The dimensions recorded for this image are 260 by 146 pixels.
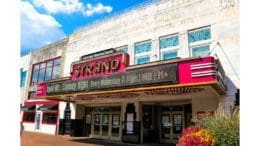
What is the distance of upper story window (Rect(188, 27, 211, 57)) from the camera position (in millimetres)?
15234

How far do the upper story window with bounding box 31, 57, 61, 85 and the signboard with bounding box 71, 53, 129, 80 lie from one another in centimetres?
910

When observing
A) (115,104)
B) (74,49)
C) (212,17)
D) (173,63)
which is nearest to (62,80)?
(115,104)

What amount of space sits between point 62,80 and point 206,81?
10224mm

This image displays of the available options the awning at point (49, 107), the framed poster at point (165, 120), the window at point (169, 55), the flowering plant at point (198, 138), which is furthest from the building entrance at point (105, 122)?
the flowering plant at point (198, 138)

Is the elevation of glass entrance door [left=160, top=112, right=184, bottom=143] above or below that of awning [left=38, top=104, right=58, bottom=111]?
below

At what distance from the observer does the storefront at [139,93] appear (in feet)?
38.7

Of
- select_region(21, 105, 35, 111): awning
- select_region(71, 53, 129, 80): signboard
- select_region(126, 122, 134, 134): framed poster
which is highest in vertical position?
select_region(71, 53, 129, 80): signboard

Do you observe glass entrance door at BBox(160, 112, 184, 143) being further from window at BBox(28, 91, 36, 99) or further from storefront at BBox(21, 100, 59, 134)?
window at BBox(28, 91, 36, 99)

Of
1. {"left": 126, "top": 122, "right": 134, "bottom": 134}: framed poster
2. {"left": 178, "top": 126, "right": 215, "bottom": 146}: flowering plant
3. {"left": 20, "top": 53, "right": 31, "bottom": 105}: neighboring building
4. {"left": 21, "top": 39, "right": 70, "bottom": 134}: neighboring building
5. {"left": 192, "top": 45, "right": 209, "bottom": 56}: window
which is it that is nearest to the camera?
{"left": 178, "top": 126, "right": 215, "bottom": 146}: flowering plant

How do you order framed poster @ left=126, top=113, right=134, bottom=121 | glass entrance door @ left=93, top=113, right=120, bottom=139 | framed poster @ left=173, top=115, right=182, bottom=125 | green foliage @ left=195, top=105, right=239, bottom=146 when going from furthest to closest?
glass entrance door @ left=93, top=113, right=120, bottom=139
framed poster @ left=126, top=113, right=134, bottom=121
framed poster @ left=173, top=115, right=182, bottom=125
green foliage @ left=195, top=105, right=239, bottom=146

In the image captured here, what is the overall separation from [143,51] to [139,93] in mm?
4235

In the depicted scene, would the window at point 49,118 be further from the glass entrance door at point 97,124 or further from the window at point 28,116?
the glass entrance door at point 97,124

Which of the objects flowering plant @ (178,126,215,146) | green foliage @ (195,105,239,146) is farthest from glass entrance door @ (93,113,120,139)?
green foliage @ (195,105,239,146)

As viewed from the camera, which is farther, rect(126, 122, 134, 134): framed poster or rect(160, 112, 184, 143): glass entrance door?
rect(126, 122, 134, 134): framed poster
